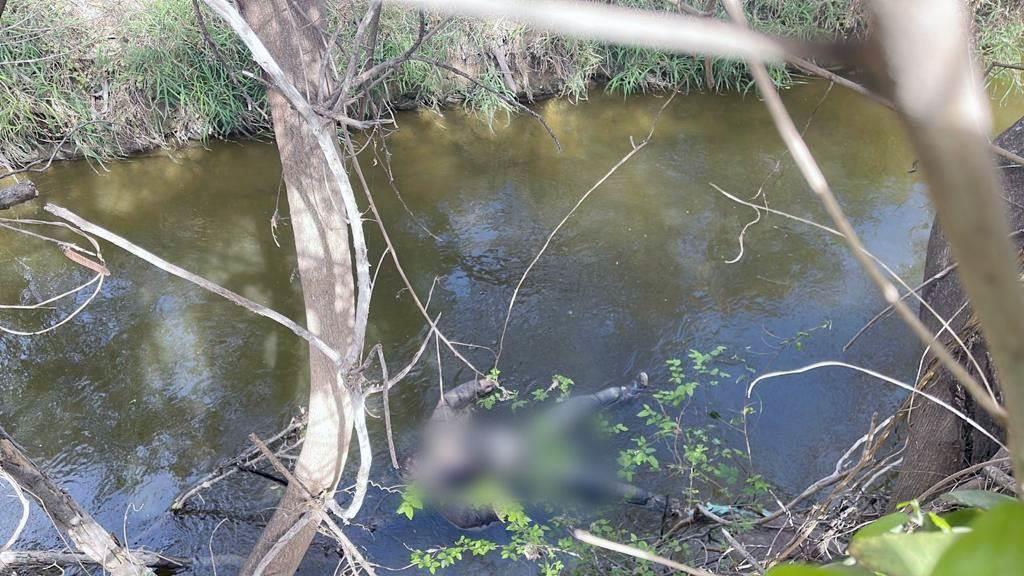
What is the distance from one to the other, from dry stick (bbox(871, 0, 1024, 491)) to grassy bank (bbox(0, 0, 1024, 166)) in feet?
18.7

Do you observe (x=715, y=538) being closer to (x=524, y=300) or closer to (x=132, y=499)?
(x=524, y=300)

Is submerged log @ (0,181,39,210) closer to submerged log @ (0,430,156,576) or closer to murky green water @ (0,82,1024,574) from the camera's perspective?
submerged log @ (0,430,156,576)

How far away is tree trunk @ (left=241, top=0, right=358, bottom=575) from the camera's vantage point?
2.32 m

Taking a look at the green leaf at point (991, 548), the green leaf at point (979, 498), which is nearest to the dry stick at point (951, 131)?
the green leaf at point (991, 548)

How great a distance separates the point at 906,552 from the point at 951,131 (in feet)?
1.62

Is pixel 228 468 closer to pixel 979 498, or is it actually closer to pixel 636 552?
pixel 636 552

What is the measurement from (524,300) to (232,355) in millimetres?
1863

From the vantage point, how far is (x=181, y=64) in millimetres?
5730

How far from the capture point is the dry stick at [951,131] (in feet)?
0.65

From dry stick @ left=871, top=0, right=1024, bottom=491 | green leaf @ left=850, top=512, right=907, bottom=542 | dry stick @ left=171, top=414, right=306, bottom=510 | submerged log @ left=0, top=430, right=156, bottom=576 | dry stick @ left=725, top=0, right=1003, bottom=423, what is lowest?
dry stick @ left=171, top=414, right=306, bottom=510

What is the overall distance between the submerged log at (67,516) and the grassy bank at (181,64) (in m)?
4.06

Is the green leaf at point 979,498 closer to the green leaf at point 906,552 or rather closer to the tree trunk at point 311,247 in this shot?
the green leaf at point 906,552

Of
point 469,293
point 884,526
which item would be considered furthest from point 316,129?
point 469,293

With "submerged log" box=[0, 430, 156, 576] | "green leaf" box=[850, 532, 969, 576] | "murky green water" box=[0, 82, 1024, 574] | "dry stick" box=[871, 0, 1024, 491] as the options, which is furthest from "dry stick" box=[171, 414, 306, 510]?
"dry stick" box=[871, 0, 1024, 491]
